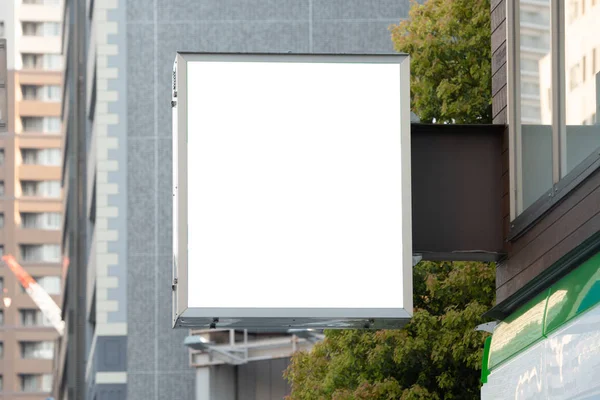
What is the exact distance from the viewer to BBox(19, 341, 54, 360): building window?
32.2 metres

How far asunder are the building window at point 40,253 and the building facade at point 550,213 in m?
25.0

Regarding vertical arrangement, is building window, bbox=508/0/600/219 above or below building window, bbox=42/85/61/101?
below

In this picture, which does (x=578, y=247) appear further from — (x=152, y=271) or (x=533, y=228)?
(x=152, y=271)

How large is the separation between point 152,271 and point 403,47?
10572 mm

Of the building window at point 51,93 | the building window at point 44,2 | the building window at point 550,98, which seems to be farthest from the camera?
the building window at point 44,2

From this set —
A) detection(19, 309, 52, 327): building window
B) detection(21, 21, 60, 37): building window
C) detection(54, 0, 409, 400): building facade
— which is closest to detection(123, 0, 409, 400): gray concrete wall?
detection(54, 0, 409, 400): building facade

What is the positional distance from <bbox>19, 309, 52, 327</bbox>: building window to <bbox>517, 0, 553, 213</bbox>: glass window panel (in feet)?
81.8

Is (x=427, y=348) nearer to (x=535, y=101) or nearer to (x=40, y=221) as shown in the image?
(x=535, y=101)

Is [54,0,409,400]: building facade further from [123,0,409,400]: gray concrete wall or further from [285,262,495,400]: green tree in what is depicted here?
[285,262,495,400]: green tree

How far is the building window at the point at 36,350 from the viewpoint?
106 ft

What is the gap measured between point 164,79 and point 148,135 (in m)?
1.05

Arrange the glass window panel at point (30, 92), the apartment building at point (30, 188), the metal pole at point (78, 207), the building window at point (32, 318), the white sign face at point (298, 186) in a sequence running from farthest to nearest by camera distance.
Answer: the glass window panel at point (30, 92), the metal pole at point (78, 207), the building window at point (32, 318), the apartment building at point (30, 188), the white sign face at point (298, 186)

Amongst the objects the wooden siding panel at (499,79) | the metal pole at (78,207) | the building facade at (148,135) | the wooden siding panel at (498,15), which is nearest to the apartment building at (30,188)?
the metal pole at (78,207)

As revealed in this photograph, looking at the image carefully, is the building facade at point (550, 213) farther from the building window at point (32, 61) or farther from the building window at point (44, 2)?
the building window at point (44, 2)
